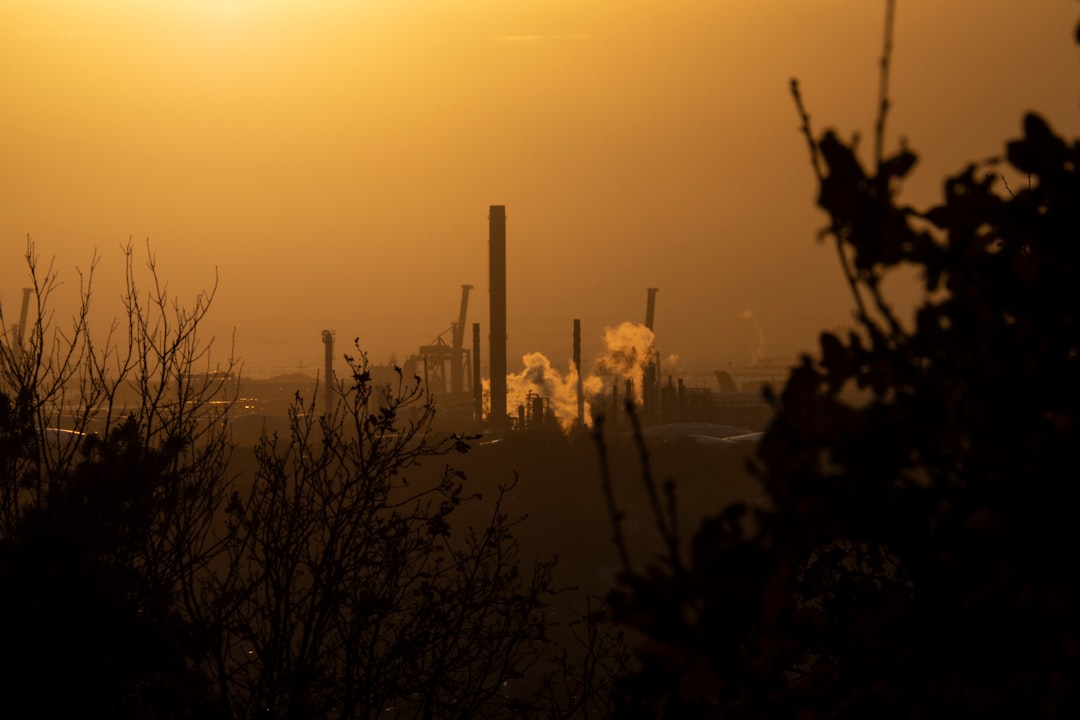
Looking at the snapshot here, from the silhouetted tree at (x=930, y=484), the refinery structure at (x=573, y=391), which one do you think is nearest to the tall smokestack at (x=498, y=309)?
the refinery structure at (x=573, y=391)

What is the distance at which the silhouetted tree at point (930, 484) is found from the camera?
1.63 m

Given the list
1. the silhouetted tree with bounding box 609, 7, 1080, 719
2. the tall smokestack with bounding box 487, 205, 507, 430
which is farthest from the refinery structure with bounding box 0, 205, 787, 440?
the silhouetted tree with bounding box 609, 7, 1080, 719

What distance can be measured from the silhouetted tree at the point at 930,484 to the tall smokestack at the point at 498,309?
33.6 metres

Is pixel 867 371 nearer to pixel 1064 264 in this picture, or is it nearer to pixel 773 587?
pixel 1064 264

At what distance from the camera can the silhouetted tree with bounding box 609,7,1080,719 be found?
1.63m

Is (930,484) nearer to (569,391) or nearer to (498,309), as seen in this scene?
(498,309)

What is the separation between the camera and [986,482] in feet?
5.79

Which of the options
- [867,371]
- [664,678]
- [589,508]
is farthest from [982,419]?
[589,508]

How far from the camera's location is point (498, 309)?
35.8 meters

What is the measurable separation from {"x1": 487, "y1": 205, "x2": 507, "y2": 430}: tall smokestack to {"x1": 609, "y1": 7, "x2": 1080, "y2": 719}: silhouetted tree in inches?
1321

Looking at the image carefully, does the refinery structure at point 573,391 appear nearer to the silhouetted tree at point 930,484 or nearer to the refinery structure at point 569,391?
the refinery structure at point 569,391

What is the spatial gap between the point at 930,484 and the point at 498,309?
34.0 metres

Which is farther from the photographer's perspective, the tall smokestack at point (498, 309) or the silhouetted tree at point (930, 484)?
the tall smokestack at point (498, 309)

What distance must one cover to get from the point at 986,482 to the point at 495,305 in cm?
3429
